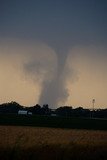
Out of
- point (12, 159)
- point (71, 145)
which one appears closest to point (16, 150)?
point (12, 159)

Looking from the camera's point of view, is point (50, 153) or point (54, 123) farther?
point (54, 123)

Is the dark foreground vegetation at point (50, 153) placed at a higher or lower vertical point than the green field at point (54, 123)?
lower

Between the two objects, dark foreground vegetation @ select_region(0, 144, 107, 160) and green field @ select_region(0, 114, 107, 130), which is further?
green field @ select_region(0, 114, 107, 130)

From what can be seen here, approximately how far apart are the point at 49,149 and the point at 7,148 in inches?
114

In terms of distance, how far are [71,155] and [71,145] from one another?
10.5 feet

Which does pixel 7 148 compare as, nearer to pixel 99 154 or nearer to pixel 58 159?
pixel 58 159

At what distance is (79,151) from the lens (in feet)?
78.8

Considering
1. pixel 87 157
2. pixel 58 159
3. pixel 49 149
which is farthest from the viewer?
pixel 49 149

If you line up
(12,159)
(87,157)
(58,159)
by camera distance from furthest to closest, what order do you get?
(87,157) → (58,159) → (12,159)

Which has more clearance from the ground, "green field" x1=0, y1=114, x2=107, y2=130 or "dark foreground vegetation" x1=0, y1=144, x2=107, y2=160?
"green field" x1=0, y1=114, x2=107, y2=130

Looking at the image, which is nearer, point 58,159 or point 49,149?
point 58,159

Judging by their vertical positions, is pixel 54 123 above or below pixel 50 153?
above

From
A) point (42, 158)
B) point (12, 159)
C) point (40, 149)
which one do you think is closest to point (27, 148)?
point (40, 149)

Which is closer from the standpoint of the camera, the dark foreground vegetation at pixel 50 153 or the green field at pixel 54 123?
the dark foreground vegetation at pixel 50 153
